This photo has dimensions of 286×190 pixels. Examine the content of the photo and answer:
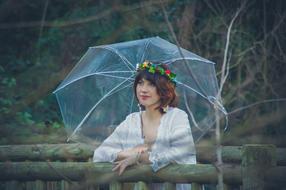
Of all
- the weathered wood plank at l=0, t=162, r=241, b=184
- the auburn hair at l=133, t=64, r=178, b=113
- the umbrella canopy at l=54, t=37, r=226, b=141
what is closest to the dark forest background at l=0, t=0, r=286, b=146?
the umbrella canopy at l=54, t=37, r=226, b=141

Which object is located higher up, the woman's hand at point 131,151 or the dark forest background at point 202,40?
the dark forest background at point 202,40

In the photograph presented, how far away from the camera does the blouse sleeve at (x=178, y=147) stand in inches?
156

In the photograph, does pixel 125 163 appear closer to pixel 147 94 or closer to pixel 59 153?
pixel 147 94

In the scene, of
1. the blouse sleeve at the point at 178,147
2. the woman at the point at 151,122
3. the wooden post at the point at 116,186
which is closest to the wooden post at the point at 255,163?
the blouse sleeve at the point at 178,147

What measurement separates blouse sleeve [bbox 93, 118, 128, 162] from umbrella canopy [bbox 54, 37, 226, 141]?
9 cm

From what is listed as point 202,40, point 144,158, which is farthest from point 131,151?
point 202,40

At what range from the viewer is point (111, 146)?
14.8 feet

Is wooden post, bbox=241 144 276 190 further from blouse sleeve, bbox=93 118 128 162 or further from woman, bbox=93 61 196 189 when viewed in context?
blouse sleeve, bbox=93 118 128 162

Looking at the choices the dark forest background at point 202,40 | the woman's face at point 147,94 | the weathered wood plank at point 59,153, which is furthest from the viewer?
the dark forest background at point 202,40

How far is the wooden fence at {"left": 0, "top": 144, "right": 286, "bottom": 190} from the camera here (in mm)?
3688

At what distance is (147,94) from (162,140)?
41 cm

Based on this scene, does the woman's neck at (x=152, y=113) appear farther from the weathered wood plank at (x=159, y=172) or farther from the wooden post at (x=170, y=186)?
the wooden post at (x=170, y=186)

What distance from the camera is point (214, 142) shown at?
2.41 meters

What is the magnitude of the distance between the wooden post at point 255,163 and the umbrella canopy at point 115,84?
922mm
